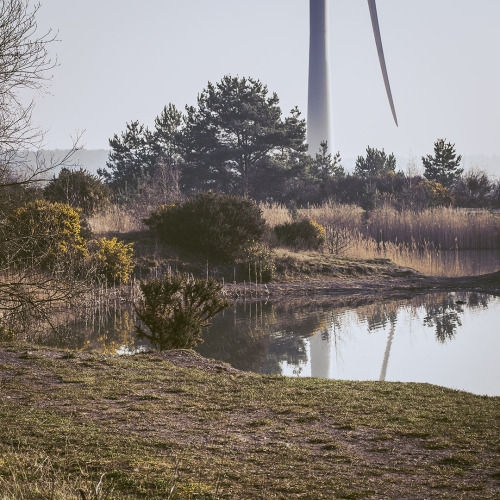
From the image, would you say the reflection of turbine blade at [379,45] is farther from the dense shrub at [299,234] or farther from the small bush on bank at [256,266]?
the small bush on bank at [256,266]

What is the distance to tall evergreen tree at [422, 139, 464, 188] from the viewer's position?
164 feet

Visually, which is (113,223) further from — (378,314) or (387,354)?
(387,354)

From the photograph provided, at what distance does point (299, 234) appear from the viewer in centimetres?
2444

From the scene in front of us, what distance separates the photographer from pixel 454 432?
6184 millimetres

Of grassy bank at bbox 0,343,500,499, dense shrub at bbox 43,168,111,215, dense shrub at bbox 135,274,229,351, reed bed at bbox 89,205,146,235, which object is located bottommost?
grassy bank at bbox 0,343,500,499

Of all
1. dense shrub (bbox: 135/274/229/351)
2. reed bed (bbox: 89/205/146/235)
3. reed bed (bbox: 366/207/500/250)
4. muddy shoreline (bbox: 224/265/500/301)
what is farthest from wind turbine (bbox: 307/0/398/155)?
dense shrub (bbox: 135/274/229/351)

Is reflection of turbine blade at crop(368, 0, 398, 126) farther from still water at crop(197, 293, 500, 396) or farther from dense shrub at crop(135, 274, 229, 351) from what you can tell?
dense shrub at crop(135, 274, 229, 351)

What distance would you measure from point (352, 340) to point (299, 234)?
1135cm

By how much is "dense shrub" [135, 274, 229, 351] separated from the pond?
1.03 metres

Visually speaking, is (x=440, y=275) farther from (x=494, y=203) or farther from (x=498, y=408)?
(x=494, y=203)

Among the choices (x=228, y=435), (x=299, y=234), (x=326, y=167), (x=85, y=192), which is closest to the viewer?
(x=228, y=435)

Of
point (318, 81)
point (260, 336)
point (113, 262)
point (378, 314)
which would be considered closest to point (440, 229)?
point (378, 314)

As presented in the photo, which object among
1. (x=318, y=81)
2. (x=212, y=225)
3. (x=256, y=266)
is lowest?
(x=256, y=266)

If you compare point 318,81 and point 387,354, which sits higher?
point 318,81
